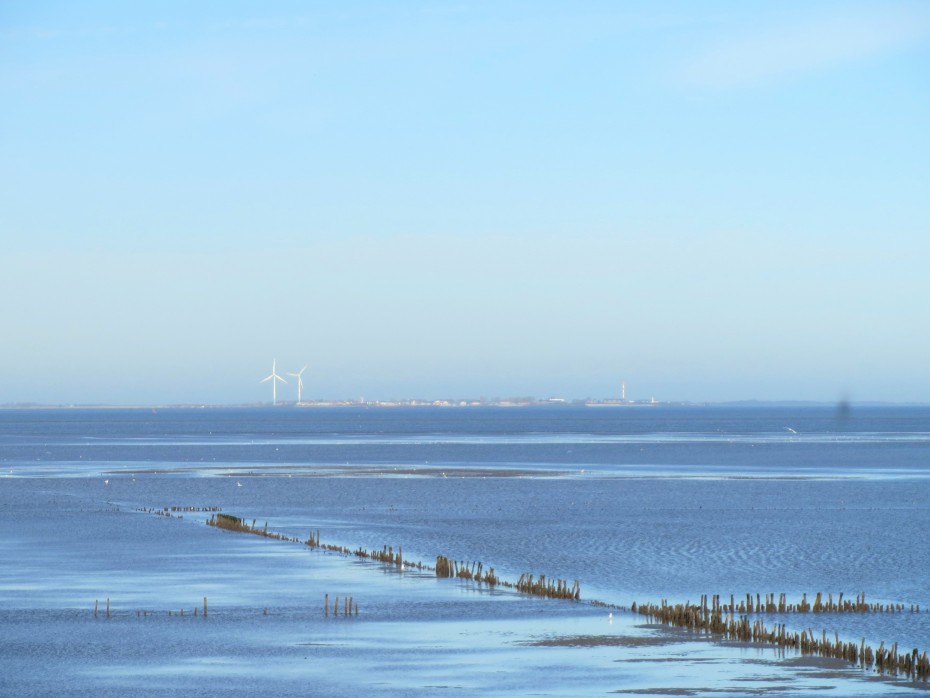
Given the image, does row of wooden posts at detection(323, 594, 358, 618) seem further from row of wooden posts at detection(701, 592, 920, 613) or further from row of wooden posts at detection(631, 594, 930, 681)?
row of wooden posts at detection(701, 592, 920, 613)

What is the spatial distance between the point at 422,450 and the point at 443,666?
440ft

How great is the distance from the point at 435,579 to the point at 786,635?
1452 cm

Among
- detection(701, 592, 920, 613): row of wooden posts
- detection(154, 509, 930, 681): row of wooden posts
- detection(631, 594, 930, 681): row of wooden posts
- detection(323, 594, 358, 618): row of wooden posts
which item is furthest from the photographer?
detection(701, 592, 920, 613): row of wooden posts

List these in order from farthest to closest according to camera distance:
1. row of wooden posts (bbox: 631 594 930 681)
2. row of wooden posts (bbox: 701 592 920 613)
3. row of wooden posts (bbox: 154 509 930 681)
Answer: row of wooden posts (bbox: 701 592 920 613)
row of wooden posts (bbox: 154 509 930 681)
row of wooden posts (bbox: 631 594 930 681)

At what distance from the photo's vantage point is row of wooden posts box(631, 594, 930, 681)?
96.5 ft

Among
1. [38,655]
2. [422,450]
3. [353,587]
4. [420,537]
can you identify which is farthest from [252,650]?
[422,450]

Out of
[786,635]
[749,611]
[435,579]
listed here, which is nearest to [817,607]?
[749,611]

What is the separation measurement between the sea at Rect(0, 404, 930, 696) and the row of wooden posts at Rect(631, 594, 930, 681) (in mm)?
546

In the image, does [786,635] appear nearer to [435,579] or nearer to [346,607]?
[346,607]

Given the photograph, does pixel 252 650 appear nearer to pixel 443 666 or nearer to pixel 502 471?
pixel 443 666

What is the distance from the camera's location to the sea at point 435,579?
29422 mm

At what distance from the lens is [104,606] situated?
126 ft

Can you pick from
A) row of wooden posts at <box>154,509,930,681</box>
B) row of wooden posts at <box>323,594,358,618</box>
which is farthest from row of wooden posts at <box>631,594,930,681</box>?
row of wooden posts at <box>323,594,358,618</box>

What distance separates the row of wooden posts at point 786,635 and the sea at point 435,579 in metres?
0.55
